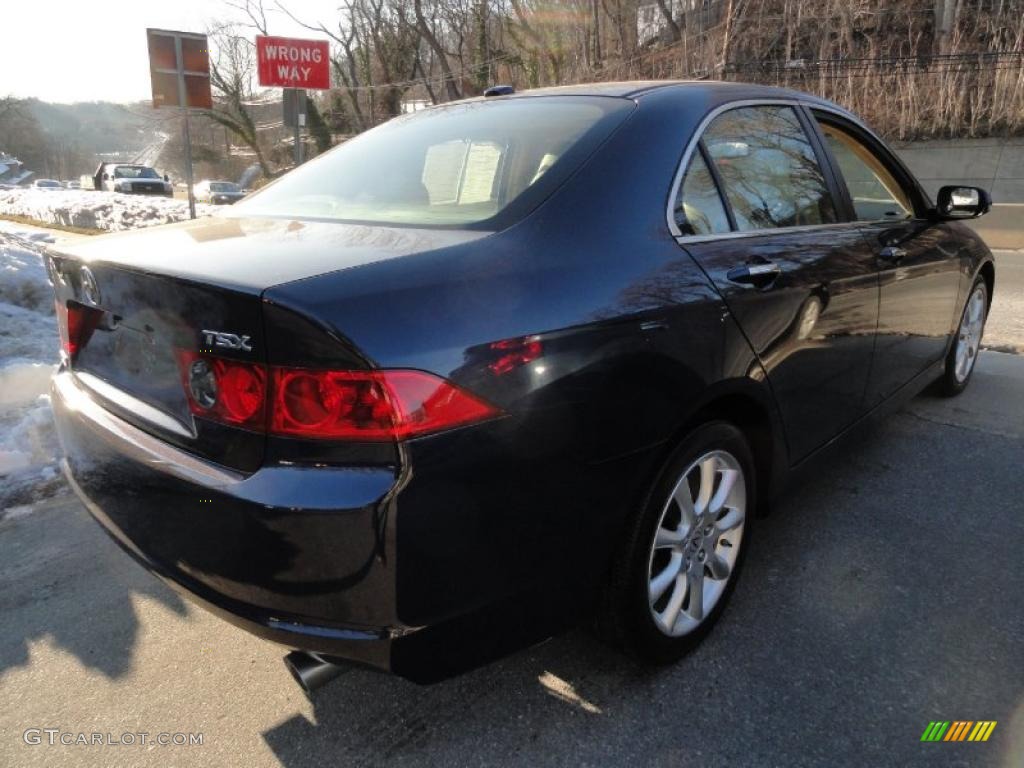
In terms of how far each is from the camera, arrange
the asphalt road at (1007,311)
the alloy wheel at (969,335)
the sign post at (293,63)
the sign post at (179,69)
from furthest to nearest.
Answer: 1. the sign post at (293,63)
2. the sign post at (179,69)
3. the asphalt road at (1007,311)
4. the alloy wheel at (969,335)

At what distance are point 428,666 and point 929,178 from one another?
1874cm

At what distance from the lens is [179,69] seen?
8.06 metres

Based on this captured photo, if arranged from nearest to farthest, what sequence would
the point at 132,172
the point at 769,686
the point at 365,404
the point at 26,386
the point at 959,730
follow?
the point at 365,404
the point at 959,730
the point at 769,686
the point at 26,386
the point at 132,172

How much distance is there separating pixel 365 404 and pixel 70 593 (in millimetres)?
1990

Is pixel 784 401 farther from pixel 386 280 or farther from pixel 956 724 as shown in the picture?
pixel 386 280

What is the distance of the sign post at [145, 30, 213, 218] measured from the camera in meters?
7.96

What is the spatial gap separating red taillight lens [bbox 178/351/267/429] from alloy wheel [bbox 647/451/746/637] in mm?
1127

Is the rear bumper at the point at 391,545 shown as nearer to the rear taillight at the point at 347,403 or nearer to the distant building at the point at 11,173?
the rear taillight at the point at 347,403

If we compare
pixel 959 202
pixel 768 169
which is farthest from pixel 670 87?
pixel 959 202

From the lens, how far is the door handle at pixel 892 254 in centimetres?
300

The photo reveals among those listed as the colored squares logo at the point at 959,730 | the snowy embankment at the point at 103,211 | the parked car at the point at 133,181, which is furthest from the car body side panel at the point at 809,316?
the parked car at the point at 133,181

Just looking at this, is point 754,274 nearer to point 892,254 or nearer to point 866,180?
point 892,254

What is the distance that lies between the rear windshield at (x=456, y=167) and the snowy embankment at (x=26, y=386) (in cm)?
199

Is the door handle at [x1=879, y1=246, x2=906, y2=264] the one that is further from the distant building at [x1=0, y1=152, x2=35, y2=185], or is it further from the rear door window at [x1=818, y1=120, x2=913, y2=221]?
the distant building at [x1=0, y1=152, x2=35, y2=185]
